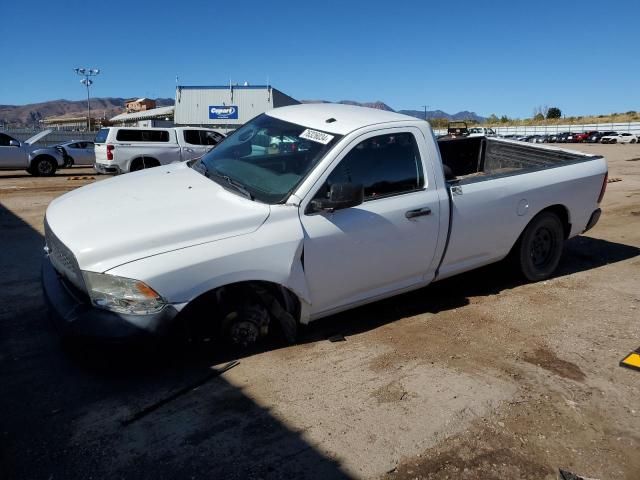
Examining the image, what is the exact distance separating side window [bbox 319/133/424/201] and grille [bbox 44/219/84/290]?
1.76 metres

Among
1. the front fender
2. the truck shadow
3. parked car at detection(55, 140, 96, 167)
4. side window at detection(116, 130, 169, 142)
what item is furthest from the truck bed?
parked car at detection(55, 140, 96, 167)

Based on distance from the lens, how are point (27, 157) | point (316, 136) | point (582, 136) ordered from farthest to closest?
point (582, 136) < point (27, 157) < point (316, 136)

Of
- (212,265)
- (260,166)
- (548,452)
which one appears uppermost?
(260,166)

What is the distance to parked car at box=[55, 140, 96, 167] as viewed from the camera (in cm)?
2250

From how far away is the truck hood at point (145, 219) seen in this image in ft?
10.6

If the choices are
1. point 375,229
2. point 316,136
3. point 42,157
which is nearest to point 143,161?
point 42,157

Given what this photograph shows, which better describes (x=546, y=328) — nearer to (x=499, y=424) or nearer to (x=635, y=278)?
(x=499, y=424)

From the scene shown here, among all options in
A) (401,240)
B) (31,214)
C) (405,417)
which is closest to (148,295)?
(405,417)

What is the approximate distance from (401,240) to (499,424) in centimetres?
159

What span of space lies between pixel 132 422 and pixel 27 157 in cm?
1762

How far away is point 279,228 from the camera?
363cm

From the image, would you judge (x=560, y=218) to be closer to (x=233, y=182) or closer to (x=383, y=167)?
(x=383, y=167)

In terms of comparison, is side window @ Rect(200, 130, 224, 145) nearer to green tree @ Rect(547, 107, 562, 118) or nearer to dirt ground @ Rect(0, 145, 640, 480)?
dirt ground @ Rect(0, 145, 640, 480)

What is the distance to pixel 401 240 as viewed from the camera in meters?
4.22
